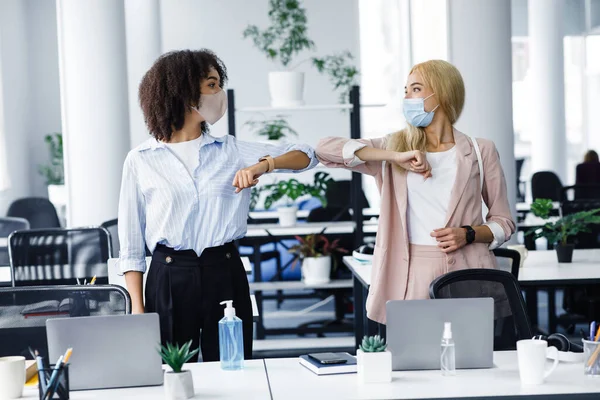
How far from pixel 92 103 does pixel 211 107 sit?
3495 mm

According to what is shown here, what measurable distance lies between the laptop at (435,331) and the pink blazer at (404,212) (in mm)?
662

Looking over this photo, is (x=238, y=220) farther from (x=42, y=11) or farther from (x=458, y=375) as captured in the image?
(x=42, y=11)

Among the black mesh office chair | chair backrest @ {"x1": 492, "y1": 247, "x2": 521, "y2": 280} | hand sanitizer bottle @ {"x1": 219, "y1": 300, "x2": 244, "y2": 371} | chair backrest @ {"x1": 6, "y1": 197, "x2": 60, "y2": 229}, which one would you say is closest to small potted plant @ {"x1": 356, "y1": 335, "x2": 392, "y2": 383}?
hand sanitizer bottle @ {"x1": 219, "y1": 300, "x2": 244, "y2": 371}

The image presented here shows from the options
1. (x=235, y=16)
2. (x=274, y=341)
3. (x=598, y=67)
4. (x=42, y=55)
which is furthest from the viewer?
(x=598, y=67)

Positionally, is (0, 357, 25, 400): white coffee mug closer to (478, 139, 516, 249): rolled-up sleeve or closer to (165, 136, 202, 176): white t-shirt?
(165, 136, 202, 176): white t-shirt

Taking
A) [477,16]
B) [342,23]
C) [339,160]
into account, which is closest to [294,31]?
[477,16]

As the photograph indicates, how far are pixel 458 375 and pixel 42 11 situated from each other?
7.86 metres

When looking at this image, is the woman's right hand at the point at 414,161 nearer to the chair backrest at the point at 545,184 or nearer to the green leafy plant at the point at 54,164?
the green leafy plant at the point at 54,164

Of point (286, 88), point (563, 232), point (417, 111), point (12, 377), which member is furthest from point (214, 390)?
point (286, 88)

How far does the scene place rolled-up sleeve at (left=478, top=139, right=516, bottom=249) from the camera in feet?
10.1

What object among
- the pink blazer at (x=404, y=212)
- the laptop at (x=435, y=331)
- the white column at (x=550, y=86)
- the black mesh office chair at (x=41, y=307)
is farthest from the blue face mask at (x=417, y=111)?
the white column at (x=550, y=86)

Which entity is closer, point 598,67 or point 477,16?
point 477,16

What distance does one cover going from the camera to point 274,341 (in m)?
5.93

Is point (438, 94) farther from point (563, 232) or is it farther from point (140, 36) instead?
point (140, 36)
